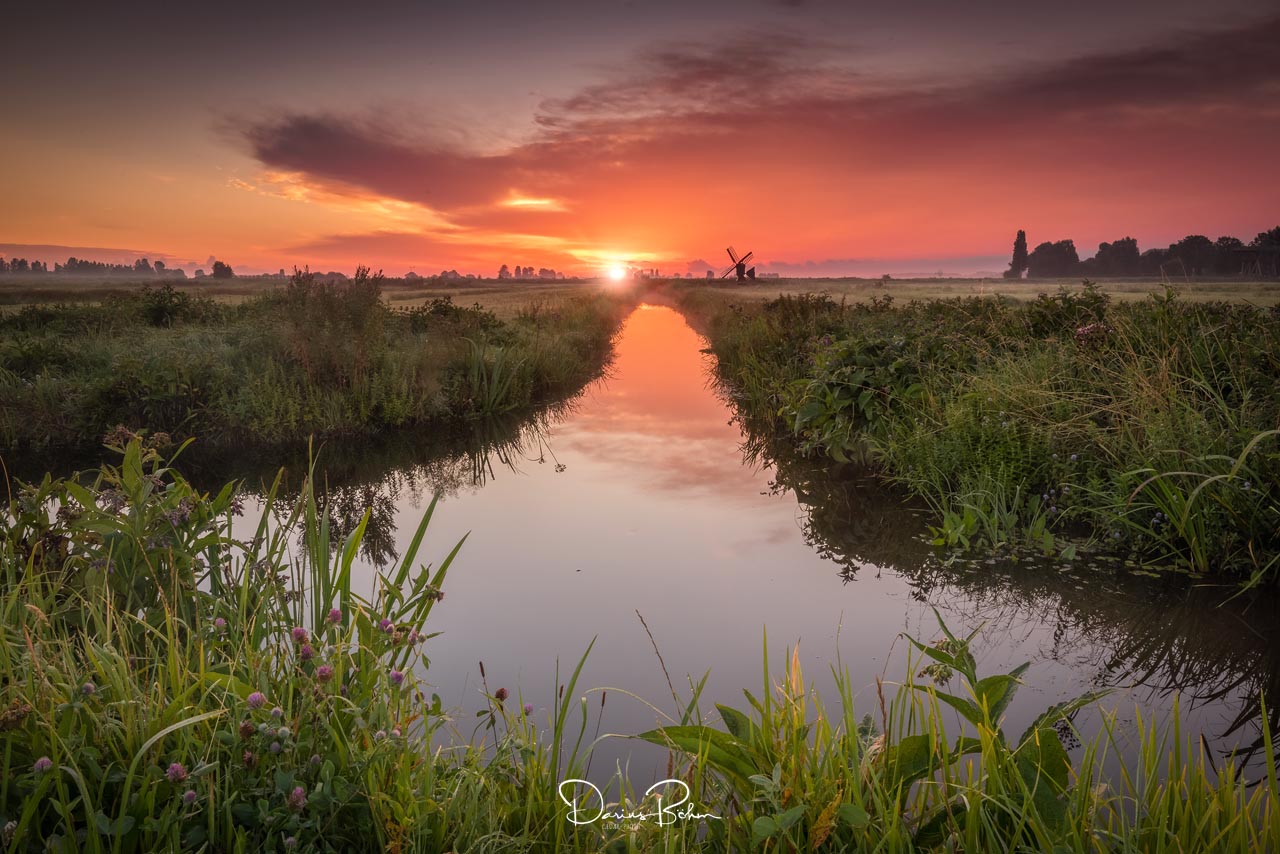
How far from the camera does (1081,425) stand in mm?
6027

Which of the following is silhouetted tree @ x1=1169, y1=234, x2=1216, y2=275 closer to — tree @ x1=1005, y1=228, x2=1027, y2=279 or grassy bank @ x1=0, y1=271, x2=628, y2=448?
tree @ x1=1005, y1=228, x2=1027, y2=279

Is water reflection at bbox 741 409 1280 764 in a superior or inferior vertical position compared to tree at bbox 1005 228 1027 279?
inferior

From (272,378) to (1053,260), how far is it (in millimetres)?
125525

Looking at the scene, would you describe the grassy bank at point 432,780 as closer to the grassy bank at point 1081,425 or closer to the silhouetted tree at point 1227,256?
the grassy bank at point 1081,425

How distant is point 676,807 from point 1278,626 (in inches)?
160

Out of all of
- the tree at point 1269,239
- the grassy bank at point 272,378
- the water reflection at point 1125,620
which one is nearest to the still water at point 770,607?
Result: the water reflection at point 1125,620

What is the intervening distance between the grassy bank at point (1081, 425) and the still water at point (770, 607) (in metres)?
0.41

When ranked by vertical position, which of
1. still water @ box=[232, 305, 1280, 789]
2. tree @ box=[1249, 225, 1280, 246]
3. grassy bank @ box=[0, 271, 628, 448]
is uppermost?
tree @ box=[1249, 225, 1280, 246]

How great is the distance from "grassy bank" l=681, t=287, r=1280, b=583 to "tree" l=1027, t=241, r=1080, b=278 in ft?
386

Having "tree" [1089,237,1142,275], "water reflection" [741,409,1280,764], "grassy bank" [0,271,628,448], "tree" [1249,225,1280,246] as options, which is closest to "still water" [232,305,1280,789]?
"water reflection" [741,409,1280,764]

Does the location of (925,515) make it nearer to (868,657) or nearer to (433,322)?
(868,657)

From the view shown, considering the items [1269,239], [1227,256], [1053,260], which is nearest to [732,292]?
[1269,239]

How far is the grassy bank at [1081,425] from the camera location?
16.3 feet

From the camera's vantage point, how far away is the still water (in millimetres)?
A: 3756
